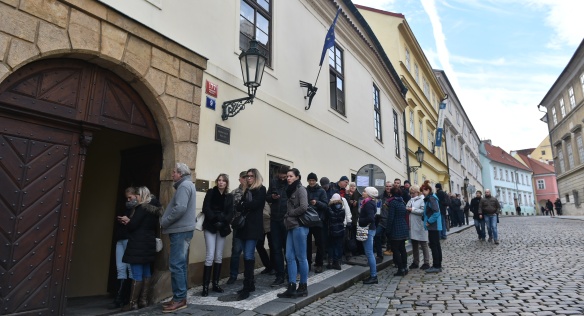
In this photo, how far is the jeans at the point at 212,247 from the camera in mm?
5305

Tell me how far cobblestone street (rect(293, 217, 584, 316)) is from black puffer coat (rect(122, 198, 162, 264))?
A: 2.14 m

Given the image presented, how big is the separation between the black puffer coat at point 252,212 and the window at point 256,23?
3589 mm

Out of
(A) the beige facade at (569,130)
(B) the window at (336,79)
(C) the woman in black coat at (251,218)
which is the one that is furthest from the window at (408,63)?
(C) the woman in black coat at (251,218)

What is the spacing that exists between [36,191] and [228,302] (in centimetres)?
260

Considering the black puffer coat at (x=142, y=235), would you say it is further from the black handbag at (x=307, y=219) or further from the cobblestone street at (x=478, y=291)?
the cobblestone street at (x=478, y=291)

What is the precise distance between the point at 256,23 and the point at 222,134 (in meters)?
2.98

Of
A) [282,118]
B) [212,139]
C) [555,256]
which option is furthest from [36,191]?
[555,256]

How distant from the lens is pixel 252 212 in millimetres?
5227

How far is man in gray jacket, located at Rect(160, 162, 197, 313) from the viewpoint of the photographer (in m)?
4.55

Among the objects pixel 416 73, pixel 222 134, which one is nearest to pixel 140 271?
pixel 222 134

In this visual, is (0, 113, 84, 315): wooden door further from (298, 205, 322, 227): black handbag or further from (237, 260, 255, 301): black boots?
(298, 205, 322, 227): black handbag

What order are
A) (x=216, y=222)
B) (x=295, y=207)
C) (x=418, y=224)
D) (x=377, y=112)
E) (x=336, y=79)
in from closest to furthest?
(x=295, y=207), (x=216, y=222), (x=418, y=224), (x=336, y=79), (x=377, y=112)

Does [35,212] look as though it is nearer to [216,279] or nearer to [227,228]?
[227,228]

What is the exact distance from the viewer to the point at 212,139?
21.0 feet
